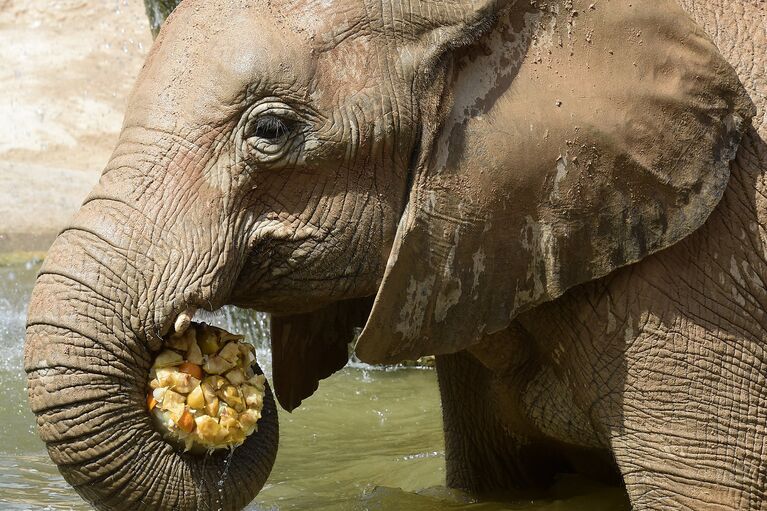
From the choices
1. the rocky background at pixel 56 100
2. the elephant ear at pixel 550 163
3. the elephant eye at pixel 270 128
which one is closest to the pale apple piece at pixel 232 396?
the elephant ear at pixel 550 163

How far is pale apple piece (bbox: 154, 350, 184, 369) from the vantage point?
3623 millimetres

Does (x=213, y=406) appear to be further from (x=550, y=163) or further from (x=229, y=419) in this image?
(x=550, y=163)

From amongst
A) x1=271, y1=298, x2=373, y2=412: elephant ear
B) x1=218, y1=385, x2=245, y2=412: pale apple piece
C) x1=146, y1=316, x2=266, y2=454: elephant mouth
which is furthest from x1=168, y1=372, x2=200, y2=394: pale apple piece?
x1=271, y1=298, x2=373, y2=412: elephant ear

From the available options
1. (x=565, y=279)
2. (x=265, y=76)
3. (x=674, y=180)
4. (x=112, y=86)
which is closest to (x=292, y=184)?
(x=265, y=76)

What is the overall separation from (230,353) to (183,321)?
0.22m

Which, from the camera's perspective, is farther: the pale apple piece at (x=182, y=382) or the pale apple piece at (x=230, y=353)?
the pale apple piece at (x=230, y=353)

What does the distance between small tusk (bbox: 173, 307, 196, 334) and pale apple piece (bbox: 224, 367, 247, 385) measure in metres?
0.22

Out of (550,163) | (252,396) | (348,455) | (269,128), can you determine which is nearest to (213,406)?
(252,396)

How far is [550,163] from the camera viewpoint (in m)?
3.96

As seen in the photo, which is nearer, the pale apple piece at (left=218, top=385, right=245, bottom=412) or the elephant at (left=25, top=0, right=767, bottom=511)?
the elephant at (left=25, top=0, right=767, bottom=511)

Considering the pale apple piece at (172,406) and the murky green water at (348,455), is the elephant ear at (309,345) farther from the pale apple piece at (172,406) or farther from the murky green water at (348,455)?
the pale apple piece at (172,406)

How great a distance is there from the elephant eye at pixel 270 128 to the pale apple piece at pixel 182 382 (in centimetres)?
67

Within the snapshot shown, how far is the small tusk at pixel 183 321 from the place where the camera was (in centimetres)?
361

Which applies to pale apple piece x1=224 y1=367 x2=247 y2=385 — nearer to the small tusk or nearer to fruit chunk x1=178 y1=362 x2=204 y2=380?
fruit chunk x1=178 y1=362 x2=204 y2=380
